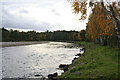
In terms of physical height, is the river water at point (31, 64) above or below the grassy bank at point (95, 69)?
below

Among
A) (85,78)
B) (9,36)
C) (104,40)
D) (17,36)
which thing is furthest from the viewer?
(17,36)

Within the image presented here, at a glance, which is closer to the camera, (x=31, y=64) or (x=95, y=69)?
(x=95, y=69)

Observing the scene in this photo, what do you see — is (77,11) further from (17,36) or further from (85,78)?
(17,36)

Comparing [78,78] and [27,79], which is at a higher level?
[78,78]

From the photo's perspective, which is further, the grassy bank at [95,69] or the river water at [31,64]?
the river water at [31,64]

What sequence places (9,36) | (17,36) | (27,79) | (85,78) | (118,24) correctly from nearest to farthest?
(118,24) < (85,78) < (27,79) < (9,36) < (17,36)

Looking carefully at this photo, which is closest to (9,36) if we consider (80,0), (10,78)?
(10,78)

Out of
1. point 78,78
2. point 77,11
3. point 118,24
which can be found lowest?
point 78,78

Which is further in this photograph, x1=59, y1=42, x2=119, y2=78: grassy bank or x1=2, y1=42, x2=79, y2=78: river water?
x1=2, y1=42, x2=79, y2=78: river water

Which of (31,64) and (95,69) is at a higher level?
(95,69)

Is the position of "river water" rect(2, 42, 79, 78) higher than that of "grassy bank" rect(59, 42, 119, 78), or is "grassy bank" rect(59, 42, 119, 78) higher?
"grassy bank" rect(59, 42, 119, 78)

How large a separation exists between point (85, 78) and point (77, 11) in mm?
6264

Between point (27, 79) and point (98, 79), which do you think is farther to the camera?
point (27, 79)

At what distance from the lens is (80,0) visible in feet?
58.8
